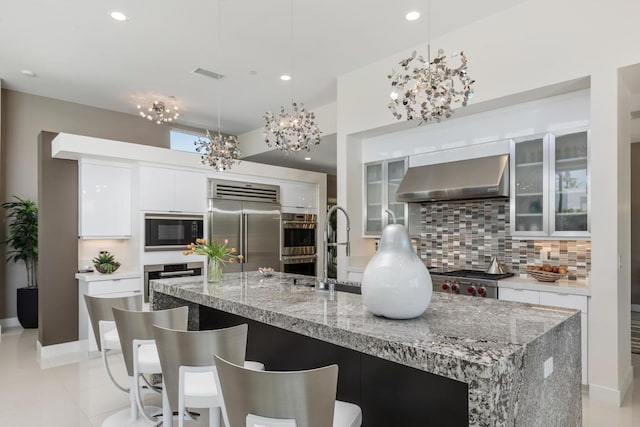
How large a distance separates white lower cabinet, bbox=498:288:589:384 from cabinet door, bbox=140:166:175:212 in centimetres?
419

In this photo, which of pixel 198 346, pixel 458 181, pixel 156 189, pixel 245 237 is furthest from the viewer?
pixel 245 237

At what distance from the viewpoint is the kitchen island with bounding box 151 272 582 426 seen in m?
1.20

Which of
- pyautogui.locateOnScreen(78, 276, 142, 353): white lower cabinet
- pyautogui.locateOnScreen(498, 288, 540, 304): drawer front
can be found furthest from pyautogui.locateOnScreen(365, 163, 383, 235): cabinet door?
pyautogui.locateOnScreen(78, 276, 142, 353): white lower cabinet

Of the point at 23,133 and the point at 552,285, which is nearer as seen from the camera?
the point at 552,285

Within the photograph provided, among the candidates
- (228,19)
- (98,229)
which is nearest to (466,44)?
(228,19)

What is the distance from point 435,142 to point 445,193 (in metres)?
0.74

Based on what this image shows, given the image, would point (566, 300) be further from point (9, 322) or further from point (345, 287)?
point (9, 322)

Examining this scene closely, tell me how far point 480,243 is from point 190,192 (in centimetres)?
390

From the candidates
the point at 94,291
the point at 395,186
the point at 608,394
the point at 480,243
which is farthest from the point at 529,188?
the point at 94,291

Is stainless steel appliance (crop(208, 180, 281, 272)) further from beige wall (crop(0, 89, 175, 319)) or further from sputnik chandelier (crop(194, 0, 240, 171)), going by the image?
beige wall (crop(0, 89, 175, 319))

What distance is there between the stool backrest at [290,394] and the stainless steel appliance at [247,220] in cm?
473

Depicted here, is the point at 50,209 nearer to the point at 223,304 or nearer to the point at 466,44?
the point at 223,304

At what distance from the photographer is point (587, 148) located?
3480 mm

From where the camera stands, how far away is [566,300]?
10.8 ft
